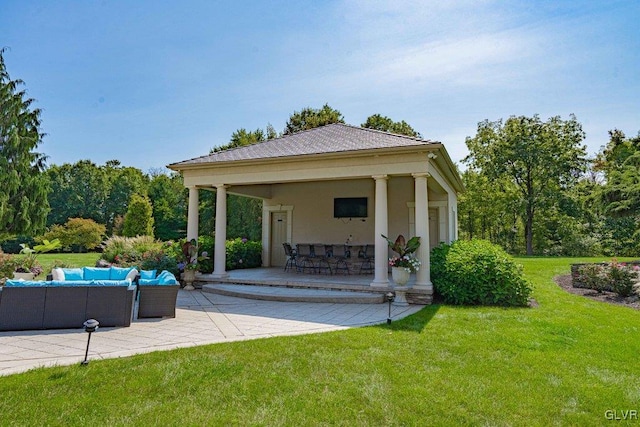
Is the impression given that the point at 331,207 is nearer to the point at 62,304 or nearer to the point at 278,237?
the point at 278,237

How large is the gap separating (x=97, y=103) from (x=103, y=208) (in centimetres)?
2554

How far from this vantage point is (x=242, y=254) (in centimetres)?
A: 1283

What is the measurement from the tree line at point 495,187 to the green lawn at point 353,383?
17.1m

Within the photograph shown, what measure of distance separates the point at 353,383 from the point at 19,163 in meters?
20.8

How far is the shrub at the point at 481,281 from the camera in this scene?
7707mm

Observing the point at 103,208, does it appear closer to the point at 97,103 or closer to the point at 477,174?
the point at 97,103

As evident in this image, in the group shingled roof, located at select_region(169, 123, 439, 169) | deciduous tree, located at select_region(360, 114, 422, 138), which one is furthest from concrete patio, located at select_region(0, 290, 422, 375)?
deciduous tree, located at select_region(360, 114, 422, 138)

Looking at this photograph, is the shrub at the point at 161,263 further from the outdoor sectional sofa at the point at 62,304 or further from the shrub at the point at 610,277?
the shrub at the point at 610,277

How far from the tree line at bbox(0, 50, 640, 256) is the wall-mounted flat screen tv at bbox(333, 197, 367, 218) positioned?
966 cm

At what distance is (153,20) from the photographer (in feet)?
27.5

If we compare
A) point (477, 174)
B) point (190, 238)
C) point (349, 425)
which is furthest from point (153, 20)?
point (477, 174)

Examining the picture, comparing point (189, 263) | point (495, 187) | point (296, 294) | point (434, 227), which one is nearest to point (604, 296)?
point (434, 227)

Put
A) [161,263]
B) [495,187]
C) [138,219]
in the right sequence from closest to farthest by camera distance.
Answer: [161,263] < [138,219] < [495,187]

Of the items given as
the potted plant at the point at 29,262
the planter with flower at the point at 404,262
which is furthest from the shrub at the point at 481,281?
the potted plant at the point at 29,262
